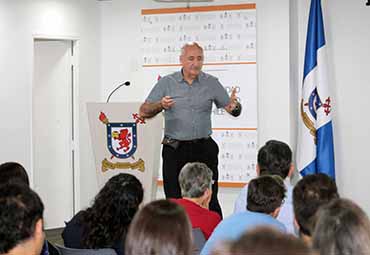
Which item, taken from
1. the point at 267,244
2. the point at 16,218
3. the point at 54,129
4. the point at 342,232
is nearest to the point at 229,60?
the point at 54,129

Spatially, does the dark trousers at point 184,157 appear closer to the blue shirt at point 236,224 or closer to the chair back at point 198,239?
the chair back at point 198,239

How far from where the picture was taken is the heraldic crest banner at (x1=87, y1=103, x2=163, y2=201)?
6.30m

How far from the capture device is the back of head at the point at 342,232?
1783 millimetres

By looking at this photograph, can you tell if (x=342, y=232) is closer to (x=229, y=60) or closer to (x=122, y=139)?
(x=122, y=139)

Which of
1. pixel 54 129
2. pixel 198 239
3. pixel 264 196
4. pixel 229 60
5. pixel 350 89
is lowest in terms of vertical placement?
pixel 198 239

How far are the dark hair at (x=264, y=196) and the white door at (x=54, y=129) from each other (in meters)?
5.01

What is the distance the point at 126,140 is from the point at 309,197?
3.85m

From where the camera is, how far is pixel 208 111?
16.3 feet

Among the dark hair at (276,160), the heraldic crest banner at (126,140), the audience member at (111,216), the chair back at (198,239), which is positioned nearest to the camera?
the audience member at (111,216)

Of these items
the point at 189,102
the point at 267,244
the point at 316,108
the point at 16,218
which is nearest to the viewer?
the point at 267,244

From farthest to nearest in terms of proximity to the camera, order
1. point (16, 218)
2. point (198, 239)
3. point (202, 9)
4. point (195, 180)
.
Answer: point (202, 9)
point (195, 180)
point (198, 239)
point (16, 218)

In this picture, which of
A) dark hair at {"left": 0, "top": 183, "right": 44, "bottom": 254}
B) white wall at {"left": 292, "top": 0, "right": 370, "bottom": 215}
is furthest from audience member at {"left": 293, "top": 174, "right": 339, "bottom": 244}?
white wall at {"left": 292, "top": 0, "right": 370, "bottom": 215}

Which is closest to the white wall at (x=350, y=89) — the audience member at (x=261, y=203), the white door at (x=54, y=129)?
the white door at (x=54, y=129)

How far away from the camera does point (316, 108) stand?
668 centimetres
